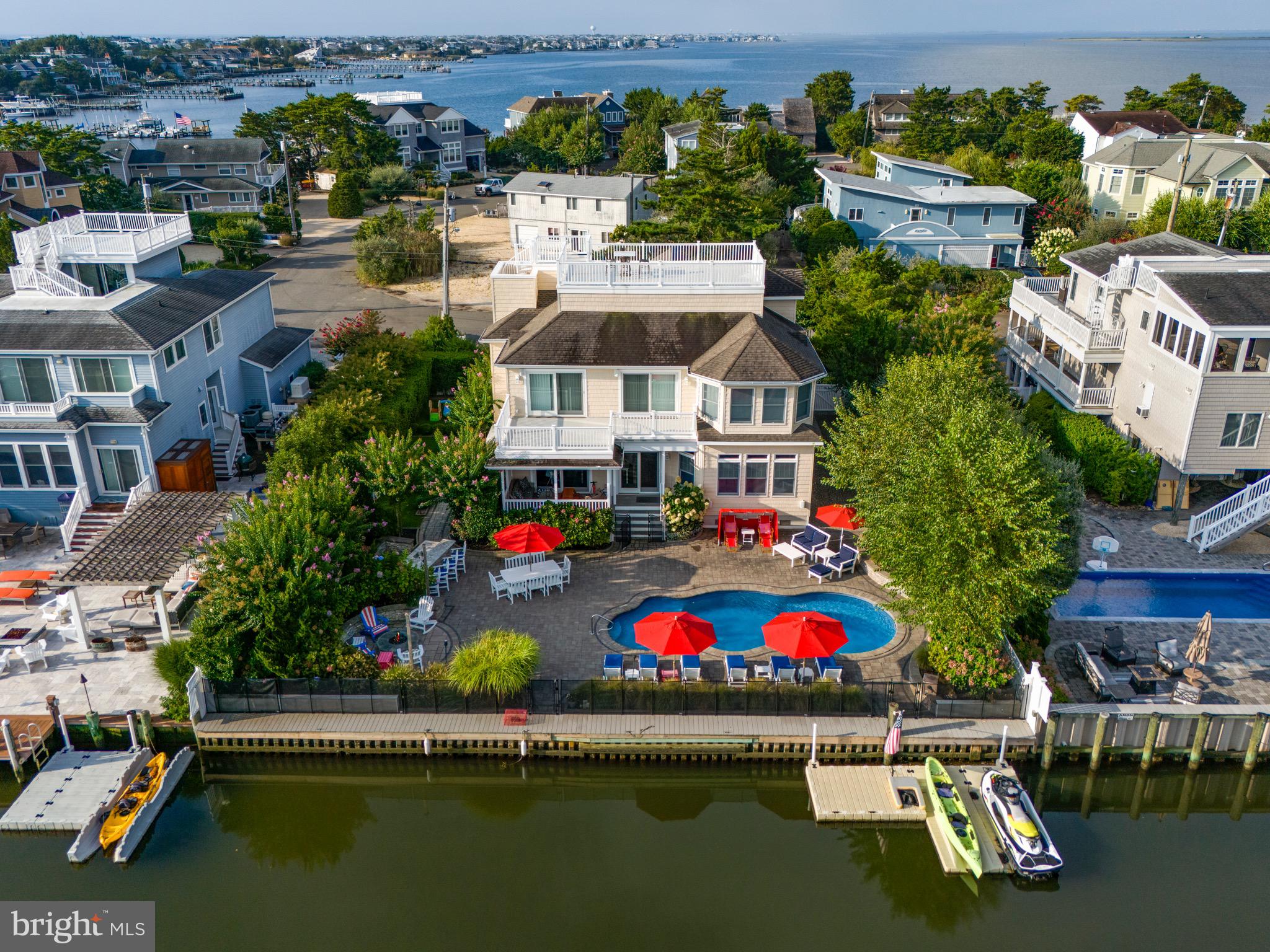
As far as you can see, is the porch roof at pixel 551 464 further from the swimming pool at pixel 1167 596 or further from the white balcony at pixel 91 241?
the white balcony at pixel 91 241

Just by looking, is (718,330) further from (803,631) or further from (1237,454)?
(1237,454)

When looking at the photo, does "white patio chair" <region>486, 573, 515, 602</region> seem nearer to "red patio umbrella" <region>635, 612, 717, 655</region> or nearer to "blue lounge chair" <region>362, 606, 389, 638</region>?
"blue lounge chair" <region>362, 606, 389, 638</region>

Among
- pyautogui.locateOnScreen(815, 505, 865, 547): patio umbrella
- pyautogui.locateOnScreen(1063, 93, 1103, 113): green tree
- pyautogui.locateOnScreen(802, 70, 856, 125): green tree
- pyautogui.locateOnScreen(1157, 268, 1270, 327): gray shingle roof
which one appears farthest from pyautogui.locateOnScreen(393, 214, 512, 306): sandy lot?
pyautogui.locateOnScreen(1063, 93, 1103, 113): green tree

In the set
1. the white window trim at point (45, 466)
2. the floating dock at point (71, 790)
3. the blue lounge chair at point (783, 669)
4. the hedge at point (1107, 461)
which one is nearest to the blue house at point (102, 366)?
the white window trim at point (45, 466)

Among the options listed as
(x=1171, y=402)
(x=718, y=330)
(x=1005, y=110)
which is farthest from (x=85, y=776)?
(x=1005, y=110)

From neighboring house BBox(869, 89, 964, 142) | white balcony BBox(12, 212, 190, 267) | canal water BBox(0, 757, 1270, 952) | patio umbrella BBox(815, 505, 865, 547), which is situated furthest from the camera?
neighboring house BBox(869, 89, 964, 142)
